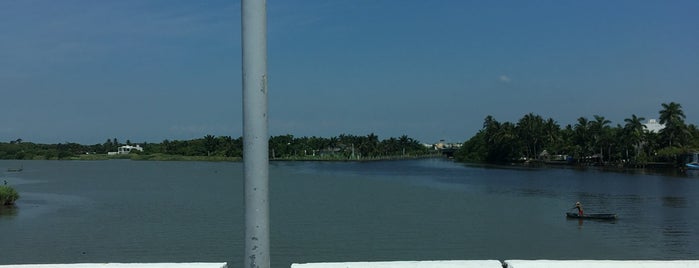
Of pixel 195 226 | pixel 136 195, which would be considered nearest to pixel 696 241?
pixel 195 226

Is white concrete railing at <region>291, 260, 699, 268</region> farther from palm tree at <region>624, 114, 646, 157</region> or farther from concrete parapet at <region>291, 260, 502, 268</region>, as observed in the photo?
palm tree at <region>624, 114, 646, 157</region>

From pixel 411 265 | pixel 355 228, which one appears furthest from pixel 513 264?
pixel 355 228

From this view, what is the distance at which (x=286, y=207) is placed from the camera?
45.0 m

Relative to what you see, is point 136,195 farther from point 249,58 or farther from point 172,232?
point 249,58

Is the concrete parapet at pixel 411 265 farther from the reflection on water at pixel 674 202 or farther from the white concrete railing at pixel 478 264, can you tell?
the reflection on water at pixel 674 202

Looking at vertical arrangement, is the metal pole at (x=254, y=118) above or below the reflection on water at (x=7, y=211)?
above

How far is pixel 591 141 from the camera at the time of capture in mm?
132875

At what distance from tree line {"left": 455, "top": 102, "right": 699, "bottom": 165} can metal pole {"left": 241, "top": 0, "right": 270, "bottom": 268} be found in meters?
116

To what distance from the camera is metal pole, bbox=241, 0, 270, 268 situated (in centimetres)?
398

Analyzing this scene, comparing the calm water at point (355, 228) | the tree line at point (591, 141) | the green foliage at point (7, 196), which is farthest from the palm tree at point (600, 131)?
the green foliage at point (7, 196)

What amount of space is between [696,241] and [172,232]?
25.2 meters

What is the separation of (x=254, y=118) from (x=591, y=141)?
139 metres

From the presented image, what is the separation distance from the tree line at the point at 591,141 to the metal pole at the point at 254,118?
382 ft

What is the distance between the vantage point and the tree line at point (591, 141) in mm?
111438
